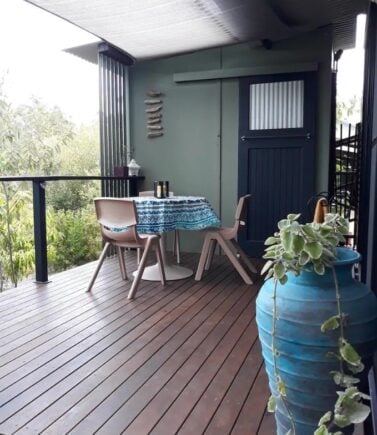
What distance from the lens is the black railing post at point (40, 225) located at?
3627 mm

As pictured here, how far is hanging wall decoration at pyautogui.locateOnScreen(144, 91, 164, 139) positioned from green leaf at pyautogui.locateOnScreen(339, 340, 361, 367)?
4.58 m

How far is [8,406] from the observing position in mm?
1711

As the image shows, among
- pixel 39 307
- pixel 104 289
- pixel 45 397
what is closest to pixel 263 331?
pixel 45 397

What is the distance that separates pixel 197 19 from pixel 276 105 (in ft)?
4.70

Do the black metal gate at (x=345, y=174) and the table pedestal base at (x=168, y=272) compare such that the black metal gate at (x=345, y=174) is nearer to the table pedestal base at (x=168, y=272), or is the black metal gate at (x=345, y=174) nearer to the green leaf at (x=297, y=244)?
the table pedestal base at (x=168, y=272)

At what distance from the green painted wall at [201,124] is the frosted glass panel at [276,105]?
0.75ft

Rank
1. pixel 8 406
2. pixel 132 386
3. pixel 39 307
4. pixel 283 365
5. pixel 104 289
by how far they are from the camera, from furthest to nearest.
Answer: pixel 104 289
pixel 39 307
pixel 132 386
pixel 8 406
pixel 283 365

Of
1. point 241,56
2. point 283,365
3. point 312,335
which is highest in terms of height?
point 241,56

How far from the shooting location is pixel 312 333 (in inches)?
46.5

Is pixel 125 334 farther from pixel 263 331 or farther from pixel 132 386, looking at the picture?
pixel 263 331

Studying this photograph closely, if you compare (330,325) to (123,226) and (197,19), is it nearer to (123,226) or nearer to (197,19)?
(123,226)

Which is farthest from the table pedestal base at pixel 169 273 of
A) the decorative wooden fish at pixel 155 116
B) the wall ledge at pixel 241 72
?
the wall ledge at pixel 241 72

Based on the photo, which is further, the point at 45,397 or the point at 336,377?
the point at 45,397

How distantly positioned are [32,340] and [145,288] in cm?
127
